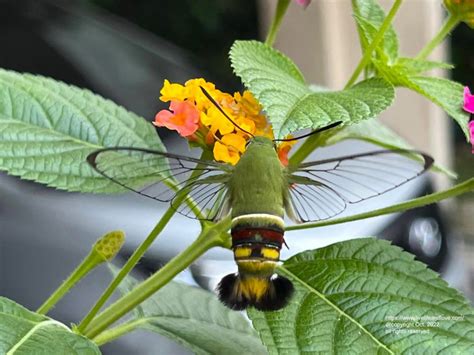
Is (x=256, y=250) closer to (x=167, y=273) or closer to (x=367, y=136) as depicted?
(x=167, y=273)

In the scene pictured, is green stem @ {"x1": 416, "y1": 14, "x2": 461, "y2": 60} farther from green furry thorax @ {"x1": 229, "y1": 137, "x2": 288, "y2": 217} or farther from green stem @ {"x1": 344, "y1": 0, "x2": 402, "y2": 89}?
green furry thorax @ {"x1": 229, "y1": 137, "x2": 288, "y2": 217}

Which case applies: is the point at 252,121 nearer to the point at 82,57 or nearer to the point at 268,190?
the point at 268,190

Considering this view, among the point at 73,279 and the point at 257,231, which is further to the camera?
the point at 73,279

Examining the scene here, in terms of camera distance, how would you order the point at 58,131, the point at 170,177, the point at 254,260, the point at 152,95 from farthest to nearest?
the point at 152,95 → the point at 58,131 → the point at 170,177 → the point at 254,260

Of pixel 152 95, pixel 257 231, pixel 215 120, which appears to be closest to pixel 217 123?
pixel 215 120

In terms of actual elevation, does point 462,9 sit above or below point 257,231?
above

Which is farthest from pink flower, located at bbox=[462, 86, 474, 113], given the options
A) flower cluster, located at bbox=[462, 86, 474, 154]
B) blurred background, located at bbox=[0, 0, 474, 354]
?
blurred background, located at bbox=[0, 0, 474, 354]

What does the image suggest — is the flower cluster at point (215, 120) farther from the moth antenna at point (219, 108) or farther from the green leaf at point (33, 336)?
the green leaf at point (33, 336)
